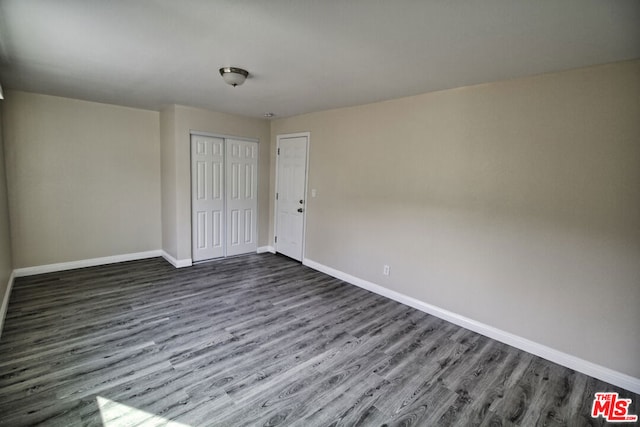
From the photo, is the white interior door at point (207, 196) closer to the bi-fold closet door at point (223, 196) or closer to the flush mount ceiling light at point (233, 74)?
the bi-fold closet door at point (223, 196)

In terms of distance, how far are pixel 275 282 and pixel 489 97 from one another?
326cm

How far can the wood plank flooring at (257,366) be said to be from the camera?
192 cm

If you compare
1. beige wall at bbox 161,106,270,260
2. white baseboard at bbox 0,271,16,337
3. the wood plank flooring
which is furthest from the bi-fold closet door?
white baseboard at bbox 0,271,16,337

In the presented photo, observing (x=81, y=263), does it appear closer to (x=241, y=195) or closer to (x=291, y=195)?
(x=241, y=195)

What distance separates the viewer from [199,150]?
4637mm

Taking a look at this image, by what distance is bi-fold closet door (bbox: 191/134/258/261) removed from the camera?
470 centimetres

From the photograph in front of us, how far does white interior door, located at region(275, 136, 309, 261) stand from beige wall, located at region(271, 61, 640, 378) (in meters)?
1.15

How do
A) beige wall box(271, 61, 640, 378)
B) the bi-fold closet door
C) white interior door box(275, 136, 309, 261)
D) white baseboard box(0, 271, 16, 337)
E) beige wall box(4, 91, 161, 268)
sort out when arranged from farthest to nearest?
1. white interior door box(275, 136, 309, 261)
2. the bi-fold closet door
3. beige wall box(4, 91, 161, 268)
4. white baseboard box(0, 271, 16, 337)
5. beige wall box(271, 61, 640, 378)

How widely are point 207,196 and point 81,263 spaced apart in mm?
2003

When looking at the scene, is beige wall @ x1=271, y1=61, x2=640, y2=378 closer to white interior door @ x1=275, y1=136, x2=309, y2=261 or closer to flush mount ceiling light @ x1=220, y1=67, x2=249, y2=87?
white interior door @ x1=275, y1=136, x2=309, y2=261

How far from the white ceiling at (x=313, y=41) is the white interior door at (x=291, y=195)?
1.73m

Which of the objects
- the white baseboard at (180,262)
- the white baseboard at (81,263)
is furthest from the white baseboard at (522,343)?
the white baseboard at (81,263)

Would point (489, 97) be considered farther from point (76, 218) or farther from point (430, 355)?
point (76, 218)

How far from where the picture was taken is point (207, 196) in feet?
15.8
